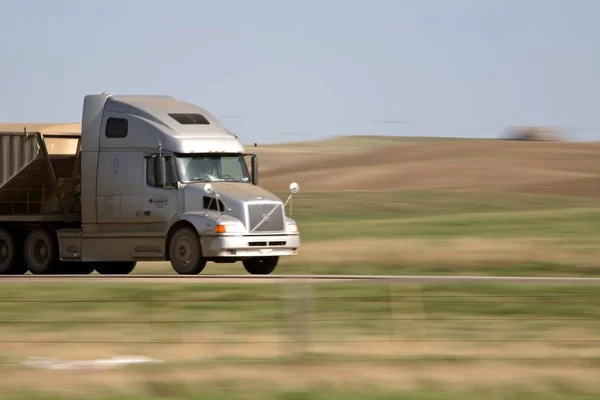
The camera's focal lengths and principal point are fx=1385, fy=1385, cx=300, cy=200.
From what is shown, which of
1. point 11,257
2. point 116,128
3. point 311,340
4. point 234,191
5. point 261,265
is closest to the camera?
point 311,340

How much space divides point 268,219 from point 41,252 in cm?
525

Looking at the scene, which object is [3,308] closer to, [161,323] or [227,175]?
[161,323]

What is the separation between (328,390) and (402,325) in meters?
5.88

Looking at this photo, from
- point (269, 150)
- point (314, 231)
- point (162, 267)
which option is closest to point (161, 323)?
point (162, 267)

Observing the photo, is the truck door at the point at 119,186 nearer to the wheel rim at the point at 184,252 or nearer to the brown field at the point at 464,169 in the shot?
the wheel rim at the point at 184,252

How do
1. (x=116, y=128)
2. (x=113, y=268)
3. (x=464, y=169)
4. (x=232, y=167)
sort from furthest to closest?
1. (x=464, y=169)
2. (x=113, y=268)
3. (x=232, y=167)
4. (x=116, y=128)

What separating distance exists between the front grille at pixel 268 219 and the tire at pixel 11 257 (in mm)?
5638

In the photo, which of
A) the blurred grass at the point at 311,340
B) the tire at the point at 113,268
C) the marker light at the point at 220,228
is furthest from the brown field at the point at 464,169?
the blurred grass at the point at 311,340

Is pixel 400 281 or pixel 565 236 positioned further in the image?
pixel 565 236

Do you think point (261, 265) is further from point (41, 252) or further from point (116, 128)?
point (41, 252)

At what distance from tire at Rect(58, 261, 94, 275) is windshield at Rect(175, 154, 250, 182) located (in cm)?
375

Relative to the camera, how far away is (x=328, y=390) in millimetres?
12062

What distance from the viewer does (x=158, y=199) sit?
2661 centimetres

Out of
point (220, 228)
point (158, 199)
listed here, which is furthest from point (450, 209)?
point (220, 228)
